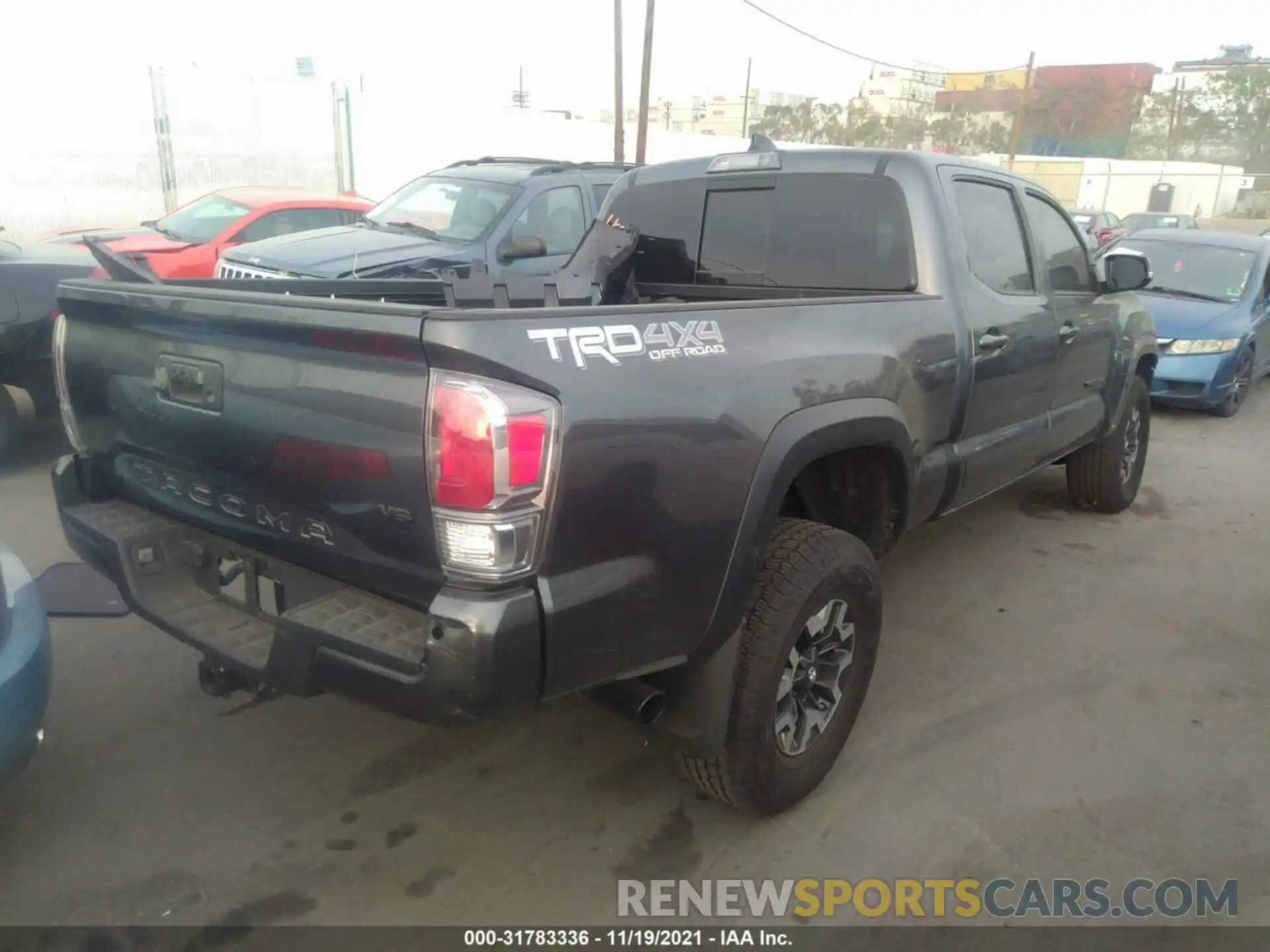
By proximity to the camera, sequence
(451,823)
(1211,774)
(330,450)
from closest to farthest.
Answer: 1. (330,450)
2. (451,823)
3. (1211,774)

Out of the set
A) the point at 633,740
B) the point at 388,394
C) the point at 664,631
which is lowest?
the point at 633,740

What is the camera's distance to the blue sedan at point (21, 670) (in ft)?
7.71

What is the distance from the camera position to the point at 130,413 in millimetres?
2619

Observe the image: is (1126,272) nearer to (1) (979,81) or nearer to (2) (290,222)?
(2) (290,222)

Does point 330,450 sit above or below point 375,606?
above

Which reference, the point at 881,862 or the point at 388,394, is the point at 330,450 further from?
the point at 881,862

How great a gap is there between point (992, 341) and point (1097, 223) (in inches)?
843

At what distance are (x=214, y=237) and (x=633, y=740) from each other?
301 inches

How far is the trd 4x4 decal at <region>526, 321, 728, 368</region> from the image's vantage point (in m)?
2.02

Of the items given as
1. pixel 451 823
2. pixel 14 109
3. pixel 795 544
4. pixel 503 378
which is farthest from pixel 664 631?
pixel 14 109

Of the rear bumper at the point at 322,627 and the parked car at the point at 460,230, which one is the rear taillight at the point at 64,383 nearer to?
the rear bumper at the point at 322,627

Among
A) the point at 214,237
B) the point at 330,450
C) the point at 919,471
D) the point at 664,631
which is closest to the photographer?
the point at 330,450

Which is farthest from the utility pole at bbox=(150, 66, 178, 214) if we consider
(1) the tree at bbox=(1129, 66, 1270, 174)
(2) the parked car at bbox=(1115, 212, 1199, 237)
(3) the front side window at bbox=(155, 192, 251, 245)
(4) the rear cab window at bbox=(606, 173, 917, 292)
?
(1) the tree at bbox=(1129, 66, 1270, 174)

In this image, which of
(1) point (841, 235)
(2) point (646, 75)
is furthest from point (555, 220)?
(2) point (646, 75)
